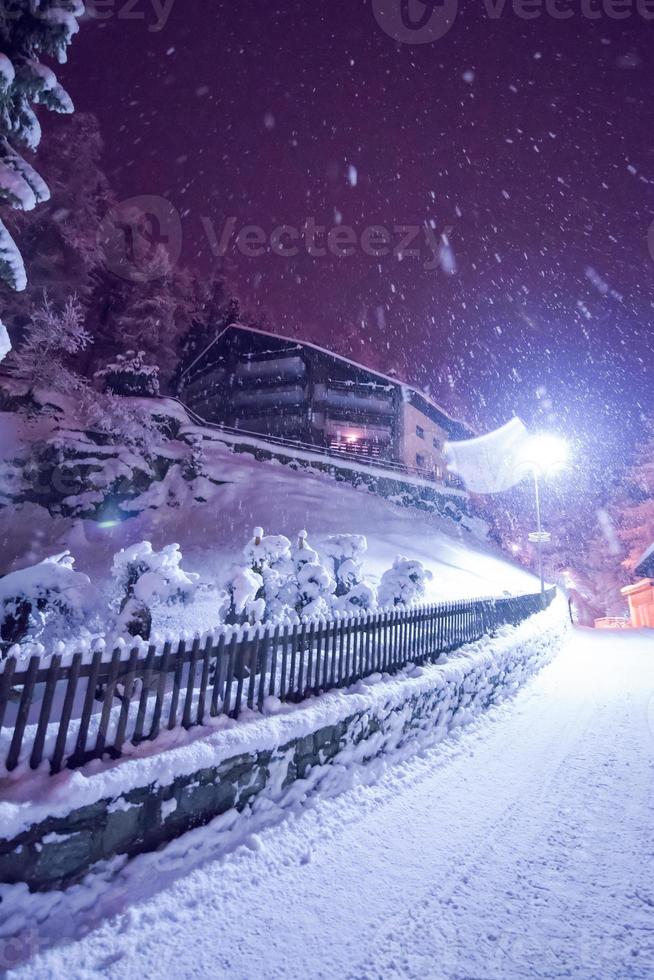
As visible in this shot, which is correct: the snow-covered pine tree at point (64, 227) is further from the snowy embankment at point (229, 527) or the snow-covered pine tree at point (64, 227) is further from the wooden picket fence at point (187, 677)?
the wooden picket fence at point (187, 677)

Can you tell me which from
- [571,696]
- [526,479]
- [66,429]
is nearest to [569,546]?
[526,479]

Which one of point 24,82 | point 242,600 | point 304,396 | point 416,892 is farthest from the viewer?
point 304,396

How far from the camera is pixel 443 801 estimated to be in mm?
4953

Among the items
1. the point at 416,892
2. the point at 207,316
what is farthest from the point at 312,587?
the point at 207,316

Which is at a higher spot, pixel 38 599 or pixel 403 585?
pixel 403 585

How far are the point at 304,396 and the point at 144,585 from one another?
27.4 metres

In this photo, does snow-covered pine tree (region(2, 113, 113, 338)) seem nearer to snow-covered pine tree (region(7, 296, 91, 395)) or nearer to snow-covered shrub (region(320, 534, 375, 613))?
snow-covered pine tree (region(7, 296, 91, 395))

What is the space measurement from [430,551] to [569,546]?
112ft

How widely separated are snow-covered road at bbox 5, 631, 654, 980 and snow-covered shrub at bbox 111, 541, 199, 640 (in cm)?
510

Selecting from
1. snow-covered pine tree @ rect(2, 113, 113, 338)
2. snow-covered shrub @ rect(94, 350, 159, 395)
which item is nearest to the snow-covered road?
snow-covered shrub @ rect(94, 350, 159, 395)

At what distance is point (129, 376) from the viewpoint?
24.8 metres

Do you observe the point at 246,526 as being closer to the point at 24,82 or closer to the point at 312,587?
the point at 312,587

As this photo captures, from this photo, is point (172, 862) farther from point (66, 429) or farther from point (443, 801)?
point (66, 429)

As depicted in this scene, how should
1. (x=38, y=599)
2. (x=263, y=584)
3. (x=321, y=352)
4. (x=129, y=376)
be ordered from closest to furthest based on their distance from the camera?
(x=38, y=599), (x=263, y=584), (x=129, y=376), (x=321, y=352)
